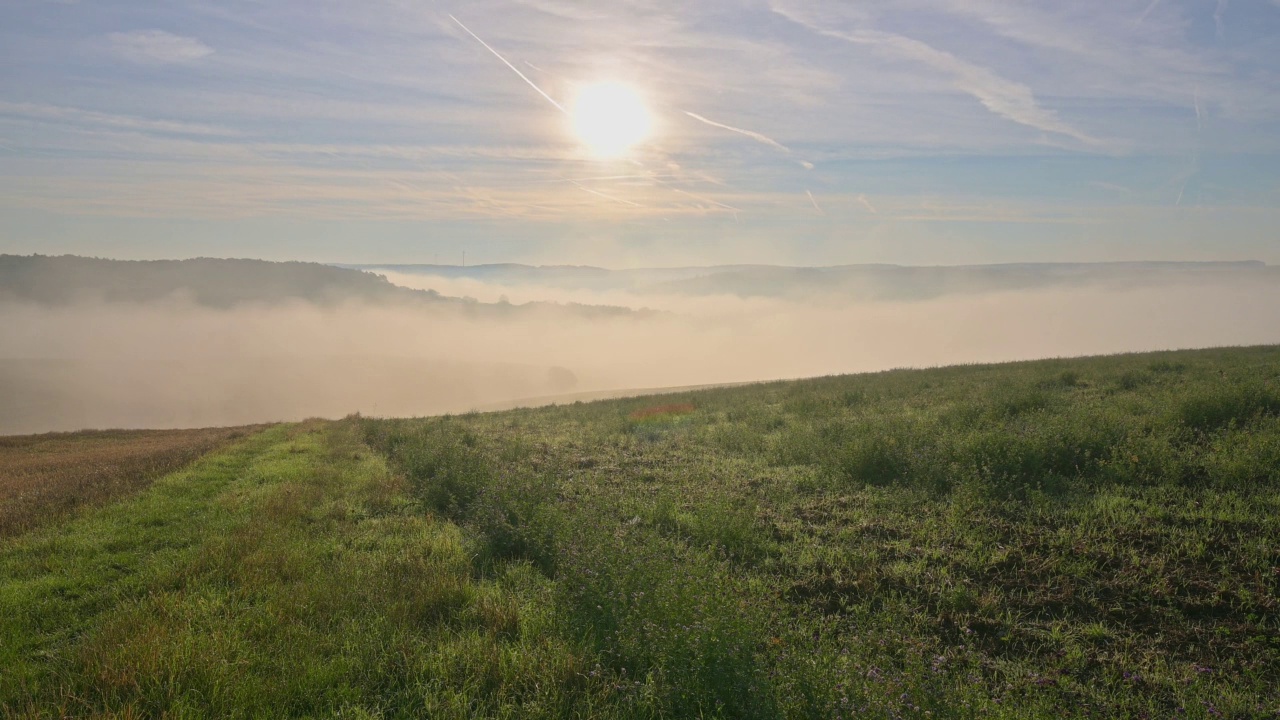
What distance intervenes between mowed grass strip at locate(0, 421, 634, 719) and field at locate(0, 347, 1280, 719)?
0.03m

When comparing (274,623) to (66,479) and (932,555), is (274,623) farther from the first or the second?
(66,479)

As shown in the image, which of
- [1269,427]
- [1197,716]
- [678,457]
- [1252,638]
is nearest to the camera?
[1197,716]

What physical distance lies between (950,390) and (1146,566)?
42.5 feet

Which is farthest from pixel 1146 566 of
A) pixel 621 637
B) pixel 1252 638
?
pixel 621 637

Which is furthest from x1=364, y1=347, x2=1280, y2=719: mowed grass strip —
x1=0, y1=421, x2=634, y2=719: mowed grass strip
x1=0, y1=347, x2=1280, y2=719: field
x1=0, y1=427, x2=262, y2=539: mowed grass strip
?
x1=0, y1=427, x2=262, y2=539: mowed grass strip

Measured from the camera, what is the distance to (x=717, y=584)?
605 cm

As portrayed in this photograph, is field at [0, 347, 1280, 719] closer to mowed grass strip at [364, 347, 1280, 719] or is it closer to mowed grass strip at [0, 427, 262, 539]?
mowed grass strip at [364, 347, 1280, 719]

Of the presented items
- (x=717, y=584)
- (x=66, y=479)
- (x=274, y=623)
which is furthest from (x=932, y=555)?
(x=66, y=479)

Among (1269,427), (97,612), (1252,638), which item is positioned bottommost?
(97,612)

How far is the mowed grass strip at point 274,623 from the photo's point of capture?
190 inches

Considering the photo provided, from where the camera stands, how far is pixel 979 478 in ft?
31.3

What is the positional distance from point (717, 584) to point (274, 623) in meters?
4.13

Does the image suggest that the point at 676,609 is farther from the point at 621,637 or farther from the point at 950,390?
the point at 950,390

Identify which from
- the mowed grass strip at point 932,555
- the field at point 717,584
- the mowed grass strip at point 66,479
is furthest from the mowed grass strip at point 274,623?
the mowed grass strip at point 66,479
